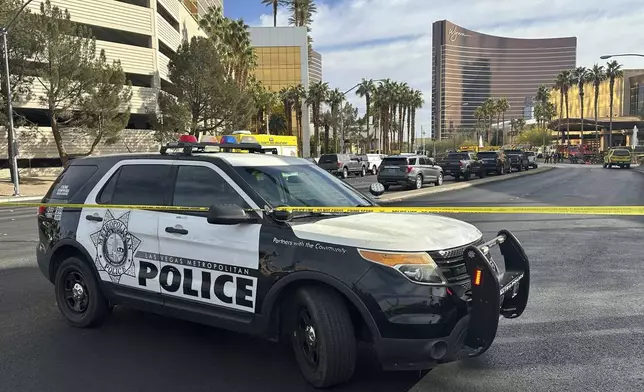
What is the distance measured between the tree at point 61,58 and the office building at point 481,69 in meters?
116

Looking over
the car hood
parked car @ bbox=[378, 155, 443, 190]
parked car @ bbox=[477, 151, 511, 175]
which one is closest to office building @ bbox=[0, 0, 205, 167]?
parked car @ bbox=[378, 155, 443, 190]

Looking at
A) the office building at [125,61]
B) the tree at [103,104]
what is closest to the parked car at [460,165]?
the tree at [103,104]

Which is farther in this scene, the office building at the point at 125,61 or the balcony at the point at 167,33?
the balcony at the point at 167,33

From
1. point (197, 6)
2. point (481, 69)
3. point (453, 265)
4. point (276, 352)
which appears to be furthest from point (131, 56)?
point (481, 69)

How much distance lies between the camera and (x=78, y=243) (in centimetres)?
488

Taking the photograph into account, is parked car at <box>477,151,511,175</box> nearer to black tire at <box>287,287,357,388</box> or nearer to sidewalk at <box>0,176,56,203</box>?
sidewalk at <box>0,176,56,203</box>

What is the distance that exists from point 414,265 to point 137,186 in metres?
2.76

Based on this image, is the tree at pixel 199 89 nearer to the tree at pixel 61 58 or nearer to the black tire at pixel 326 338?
the tree at pixel 61 58

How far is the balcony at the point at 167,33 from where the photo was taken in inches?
1785

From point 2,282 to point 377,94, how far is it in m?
71.0

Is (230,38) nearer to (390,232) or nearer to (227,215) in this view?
(227,215)

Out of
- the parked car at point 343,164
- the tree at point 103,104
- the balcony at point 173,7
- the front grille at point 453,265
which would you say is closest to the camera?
the front grille at point 453,265

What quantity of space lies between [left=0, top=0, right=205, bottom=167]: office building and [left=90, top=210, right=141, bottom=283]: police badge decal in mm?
34686

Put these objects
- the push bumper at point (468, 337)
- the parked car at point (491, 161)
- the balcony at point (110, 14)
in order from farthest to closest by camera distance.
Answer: the balcony at point (110, 14)
the parked car at point (491, 161)
the push bumper at point (468, 337)
